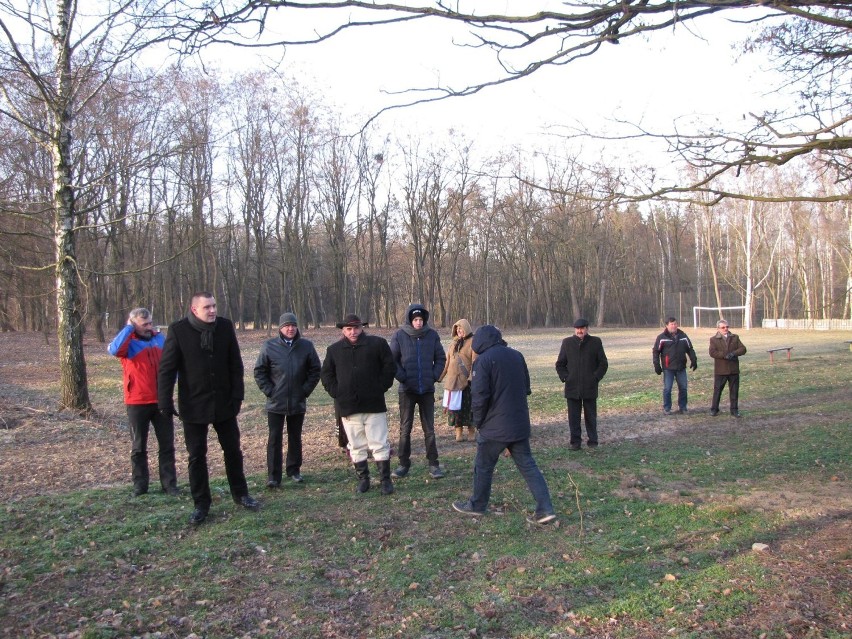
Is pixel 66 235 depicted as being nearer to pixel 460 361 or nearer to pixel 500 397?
pixel 460 361

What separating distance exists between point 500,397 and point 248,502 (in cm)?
252

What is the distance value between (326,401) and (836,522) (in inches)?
454

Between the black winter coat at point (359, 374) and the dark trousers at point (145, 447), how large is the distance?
168cm

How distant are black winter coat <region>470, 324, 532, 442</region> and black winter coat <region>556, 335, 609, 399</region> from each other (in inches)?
135

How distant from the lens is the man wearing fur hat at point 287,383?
7301 mm

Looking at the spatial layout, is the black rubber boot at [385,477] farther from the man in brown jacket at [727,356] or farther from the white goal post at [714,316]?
the white goal post at [714,316]

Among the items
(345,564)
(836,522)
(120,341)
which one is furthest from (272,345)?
(836,522)

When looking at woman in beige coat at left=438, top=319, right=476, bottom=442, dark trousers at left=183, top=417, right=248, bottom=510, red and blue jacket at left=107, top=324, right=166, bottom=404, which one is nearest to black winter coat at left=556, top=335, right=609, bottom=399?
woman in beige coat at left=438, top=319, right=476, bottom=442

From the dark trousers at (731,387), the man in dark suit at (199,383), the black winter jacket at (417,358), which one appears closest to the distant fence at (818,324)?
the dark trousers at (731,387)

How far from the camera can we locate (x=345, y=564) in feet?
16.5

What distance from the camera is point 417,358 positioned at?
7984 millimetres

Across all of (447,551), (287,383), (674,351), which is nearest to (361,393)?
(287,383)

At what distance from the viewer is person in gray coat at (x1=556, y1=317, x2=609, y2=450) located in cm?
934

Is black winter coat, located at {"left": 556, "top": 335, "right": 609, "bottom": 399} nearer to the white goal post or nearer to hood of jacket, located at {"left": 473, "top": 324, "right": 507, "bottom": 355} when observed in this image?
hood of jacket, located at {"left": 473, "top": 324, "right": 507, "bottom": 355}
